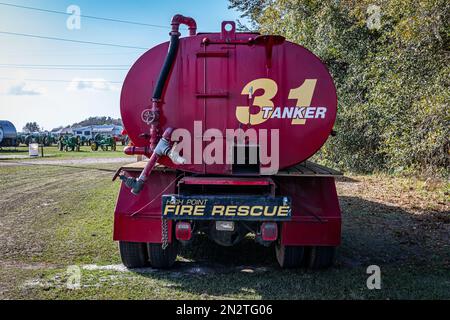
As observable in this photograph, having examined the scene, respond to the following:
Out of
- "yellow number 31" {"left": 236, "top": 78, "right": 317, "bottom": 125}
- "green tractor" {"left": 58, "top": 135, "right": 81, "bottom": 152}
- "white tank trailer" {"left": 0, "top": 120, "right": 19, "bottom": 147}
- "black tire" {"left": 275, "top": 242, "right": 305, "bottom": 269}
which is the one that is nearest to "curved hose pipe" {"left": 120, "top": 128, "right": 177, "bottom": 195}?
"yellow number 31" {"left": 236, "top": 78, "right": 317, "bottom": 125}

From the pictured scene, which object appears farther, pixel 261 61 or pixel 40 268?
pixel 40 268

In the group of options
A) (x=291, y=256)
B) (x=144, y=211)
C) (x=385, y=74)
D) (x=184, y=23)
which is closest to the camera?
(x=184, y=23)

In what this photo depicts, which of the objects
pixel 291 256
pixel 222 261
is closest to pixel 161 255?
pixel 222 261

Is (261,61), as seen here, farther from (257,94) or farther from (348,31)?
(348,31)

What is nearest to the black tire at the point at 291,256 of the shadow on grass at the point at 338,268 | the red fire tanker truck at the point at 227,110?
the shadow on grass at the point at 338,268

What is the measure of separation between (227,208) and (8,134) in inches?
1714

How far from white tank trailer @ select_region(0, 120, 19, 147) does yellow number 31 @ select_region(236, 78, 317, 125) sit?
4249cm

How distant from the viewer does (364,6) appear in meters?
11.9

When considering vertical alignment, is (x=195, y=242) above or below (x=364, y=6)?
below

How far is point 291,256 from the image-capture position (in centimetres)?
501

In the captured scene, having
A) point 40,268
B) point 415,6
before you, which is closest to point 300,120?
point 40,268

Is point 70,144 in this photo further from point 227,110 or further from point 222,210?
point 222,210

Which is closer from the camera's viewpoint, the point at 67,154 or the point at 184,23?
the point at 184,23

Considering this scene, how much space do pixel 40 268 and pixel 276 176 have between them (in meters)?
2.77
